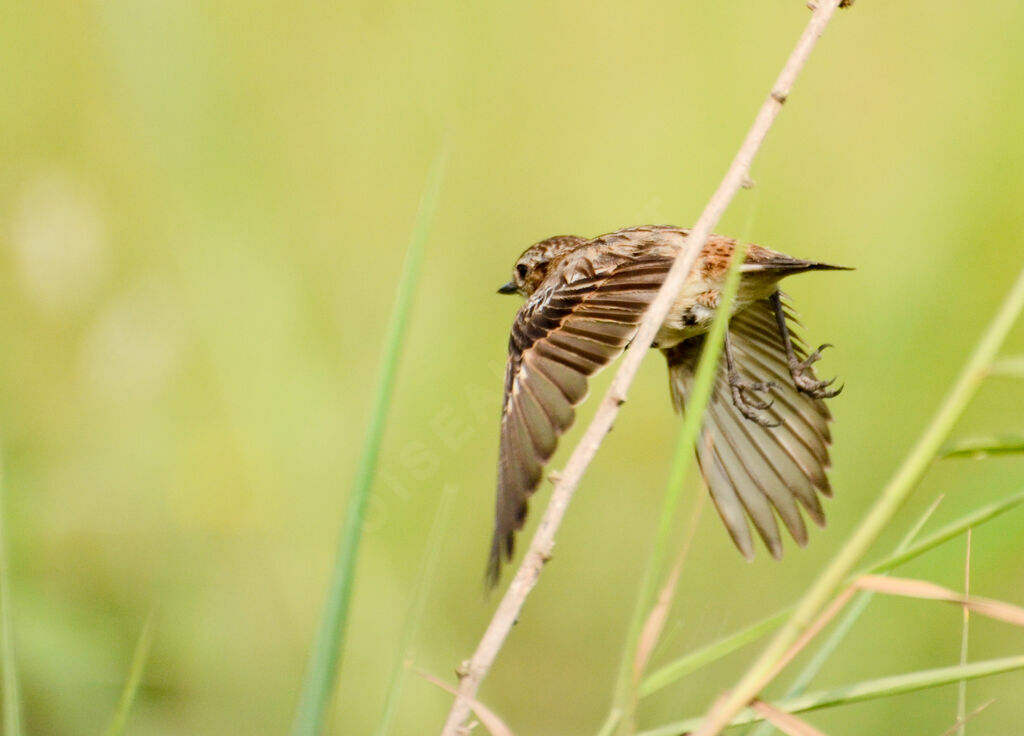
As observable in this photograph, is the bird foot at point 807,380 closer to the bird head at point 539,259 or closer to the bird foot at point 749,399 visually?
the bird foot at point 749,399

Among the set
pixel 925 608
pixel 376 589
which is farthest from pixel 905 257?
pixel 376 589

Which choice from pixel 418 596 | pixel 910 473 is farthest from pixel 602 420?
pixel 910 473

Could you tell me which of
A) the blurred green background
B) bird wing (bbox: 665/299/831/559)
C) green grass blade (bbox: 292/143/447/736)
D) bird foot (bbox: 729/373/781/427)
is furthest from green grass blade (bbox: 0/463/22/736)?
bird foot (bbox: 729/373/781/427)

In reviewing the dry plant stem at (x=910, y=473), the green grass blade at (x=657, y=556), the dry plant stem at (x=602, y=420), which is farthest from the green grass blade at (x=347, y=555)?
the dry plant stem at (x=910, y=473)

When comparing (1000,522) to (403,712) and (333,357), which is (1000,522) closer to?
(403,712)

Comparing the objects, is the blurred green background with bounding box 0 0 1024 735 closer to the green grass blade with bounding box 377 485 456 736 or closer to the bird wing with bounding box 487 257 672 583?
the bird wing with bounding box 487 257 672 583

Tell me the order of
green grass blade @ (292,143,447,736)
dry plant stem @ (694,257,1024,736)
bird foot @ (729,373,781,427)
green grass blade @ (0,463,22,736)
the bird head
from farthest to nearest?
the bird head < bird foot @ (729,373,781,427) < green grass blade @ (0,463,22,736) < green grass blade @ (292,143,447,736) < dry plant stem @ (694,257,1024,736)

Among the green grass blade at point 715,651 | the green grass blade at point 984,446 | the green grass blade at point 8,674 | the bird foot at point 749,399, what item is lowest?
the green grass blade at point 8,674
